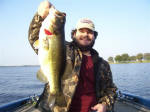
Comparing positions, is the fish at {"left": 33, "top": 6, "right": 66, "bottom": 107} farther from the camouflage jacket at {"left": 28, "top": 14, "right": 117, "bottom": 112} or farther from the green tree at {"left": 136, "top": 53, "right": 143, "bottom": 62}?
the green tree at {"left": 136, "top": 53, "right": 143, "bottom": 62}

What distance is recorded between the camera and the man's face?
3352 mm

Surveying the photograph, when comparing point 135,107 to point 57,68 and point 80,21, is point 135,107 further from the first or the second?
point 57,68

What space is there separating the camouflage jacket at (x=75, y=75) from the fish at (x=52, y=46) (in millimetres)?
313

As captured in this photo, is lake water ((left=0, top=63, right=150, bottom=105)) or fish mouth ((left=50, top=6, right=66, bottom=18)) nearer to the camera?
fish mouth ((left=50, top=6, right=66, bottom=18))

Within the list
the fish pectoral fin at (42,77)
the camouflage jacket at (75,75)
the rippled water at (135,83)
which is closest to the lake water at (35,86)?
the rippled water at (135,83)

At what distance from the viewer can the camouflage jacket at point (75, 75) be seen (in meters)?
2.85

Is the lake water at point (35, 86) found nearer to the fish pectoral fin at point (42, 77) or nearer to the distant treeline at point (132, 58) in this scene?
the fish pectoral fin at point (42, 77)

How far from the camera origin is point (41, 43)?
95.3 inches

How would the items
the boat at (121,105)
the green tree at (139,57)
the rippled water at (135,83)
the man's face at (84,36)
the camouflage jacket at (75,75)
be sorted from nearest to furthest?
1. the camouflage jacket at (75,75)
2. the man's face at (84,36)
3. the boat at (121,105)
4. the rippled water at (135,83)
5. the green tree at (139,57)

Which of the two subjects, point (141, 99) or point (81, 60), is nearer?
point (81, 60)

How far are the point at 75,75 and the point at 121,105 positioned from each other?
13.8 feet

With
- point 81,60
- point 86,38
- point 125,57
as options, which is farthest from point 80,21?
point 125,57

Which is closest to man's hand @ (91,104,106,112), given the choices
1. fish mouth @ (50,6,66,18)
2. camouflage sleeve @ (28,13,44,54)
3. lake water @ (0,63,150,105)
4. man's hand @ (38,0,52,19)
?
camouflage sleeve @ (28,13,44,54)

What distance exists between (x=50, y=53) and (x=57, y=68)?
9.7 inches
